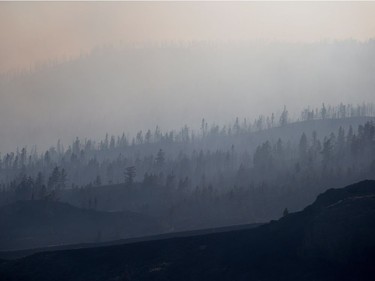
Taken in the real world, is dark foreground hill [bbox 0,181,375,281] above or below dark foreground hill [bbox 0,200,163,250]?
below

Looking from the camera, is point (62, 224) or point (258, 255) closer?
point (258, 255)

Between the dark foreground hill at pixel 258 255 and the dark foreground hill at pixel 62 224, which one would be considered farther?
the dark foreground hill at pixel 62 224

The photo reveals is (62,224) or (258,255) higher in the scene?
(62,224)

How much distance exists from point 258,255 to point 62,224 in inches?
4587

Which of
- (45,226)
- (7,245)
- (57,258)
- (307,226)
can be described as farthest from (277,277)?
(45,226)

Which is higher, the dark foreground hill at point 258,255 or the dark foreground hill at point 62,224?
the dark foreground hill at point 62,224

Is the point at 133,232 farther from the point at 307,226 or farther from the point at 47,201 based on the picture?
the point at 307,226

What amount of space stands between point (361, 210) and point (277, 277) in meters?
13.7

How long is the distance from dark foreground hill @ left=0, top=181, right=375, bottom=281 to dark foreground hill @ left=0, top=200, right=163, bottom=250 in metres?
79.2

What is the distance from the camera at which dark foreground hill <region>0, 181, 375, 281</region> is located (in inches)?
2761

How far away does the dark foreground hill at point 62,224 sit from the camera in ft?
568

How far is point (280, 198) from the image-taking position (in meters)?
198

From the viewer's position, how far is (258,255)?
255 ft

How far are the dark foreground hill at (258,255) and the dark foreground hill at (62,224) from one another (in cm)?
7916
